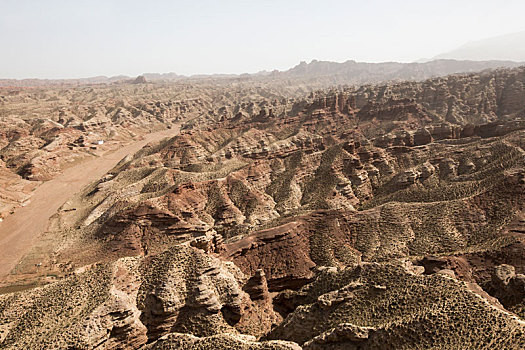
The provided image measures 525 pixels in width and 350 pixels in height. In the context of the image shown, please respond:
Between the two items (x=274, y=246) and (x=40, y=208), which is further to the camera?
(x=40, y=208)

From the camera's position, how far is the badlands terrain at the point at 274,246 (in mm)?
21844

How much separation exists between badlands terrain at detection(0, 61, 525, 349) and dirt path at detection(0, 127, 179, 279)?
525 mm

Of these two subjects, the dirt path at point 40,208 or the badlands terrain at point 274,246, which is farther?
the dirt path at point 40,208

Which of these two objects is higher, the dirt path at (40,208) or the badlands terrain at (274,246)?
the badlands terrain at (274,246)

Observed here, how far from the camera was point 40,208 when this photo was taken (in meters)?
76.8

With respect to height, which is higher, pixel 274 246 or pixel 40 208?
pixel 274 246

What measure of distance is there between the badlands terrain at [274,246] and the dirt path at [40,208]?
0.52 metres

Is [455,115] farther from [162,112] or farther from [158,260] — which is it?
[162,112]

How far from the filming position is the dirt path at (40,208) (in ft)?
188

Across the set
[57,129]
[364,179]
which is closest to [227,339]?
Answer: [364,179]

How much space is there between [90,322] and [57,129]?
128m

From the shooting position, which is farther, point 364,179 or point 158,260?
point 364,179

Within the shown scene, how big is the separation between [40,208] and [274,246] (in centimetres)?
6683

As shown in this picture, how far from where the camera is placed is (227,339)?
20.9 m
